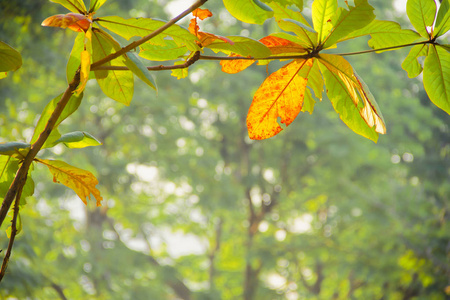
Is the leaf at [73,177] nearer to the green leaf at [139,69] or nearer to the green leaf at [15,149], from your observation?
the green leaf at [15,149]

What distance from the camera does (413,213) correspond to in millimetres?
5148

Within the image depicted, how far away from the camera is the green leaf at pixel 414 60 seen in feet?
1.44

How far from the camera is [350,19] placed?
1.28 ft

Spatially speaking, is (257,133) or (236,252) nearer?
(257,133)

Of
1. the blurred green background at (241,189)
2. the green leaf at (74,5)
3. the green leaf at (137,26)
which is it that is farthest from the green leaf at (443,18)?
the blurred green background at (241,189)

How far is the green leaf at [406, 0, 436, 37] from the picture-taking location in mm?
408

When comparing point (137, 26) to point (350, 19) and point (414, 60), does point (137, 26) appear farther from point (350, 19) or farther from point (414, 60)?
point (414, 60)

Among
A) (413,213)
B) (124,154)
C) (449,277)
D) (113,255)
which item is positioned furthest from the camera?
(124,154)

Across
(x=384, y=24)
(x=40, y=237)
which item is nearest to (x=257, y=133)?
(x=384, y=24)

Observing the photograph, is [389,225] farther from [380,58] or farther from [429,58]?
[429,58]

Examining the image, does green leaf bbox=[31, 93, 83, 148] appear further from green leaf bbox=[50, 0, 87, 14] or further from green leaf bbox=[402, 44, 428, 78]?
green leaf bbox=[402, 44, 428, 78]

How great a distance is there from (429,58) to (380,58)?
7.37 metres

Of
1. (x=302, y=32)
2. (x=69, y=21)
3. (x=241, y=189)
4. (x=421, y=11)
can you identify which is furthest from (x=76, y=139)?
(x=241, y=189)

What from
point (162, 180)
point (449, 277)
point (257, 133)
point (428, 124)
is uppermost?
point (162, 180)
